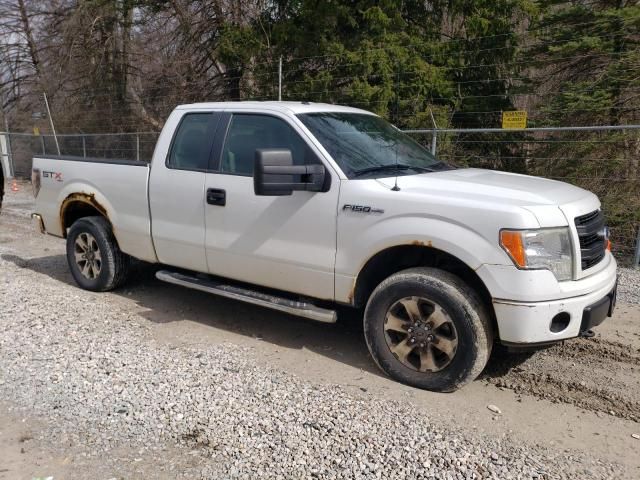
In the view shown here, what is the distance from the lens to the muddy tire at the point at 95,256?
583 cm

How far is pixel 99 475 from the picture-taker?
2.93 metres

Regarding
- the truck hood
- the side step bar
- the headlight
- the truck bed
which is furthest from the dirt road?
the truck hood

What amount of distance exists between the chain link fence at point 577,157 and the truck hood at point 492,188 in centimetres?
344

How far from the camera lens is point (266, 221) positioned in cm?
441

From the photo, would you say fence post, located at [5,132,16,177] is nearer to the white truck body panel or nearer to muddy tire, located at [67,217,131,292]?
muddy tire, located at [67,217,131,292]

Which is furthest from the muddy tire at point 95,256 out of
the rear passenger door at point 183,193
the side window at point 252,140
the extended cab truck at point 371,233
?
the side window at point 252,140

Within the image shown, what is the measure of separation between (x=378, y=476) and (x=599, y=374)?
2165 mm

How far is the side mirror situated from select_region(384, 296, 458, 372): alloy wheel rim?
107 centimetres

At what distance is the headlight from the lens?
338cm

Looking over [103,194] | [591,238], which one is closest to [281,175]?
[591,238]

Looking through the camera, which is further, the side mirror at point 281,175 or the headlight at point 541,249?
the side mirror at point 281,175

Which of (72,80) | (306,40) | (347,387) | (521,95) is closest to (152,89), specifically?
(72,80)

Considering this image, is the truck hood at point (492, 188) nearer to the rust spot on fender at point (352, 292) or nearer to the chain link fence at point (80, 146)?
the rust spot on fender at point (352, 292)

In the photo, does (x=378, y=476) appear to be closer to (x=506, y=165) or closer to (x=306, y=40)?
(x=506, y=165)
